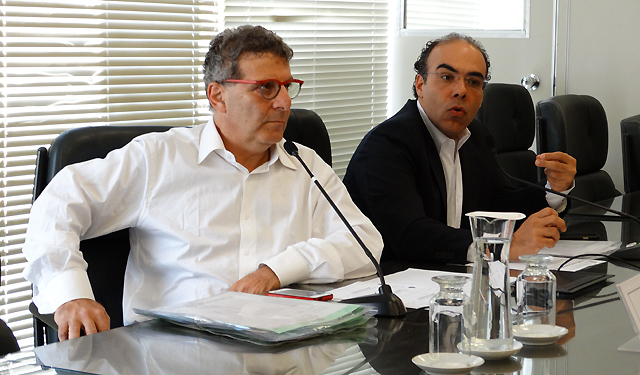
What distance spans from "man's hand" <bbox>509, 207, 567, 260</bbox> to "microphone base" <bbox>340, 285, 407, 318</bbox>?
0.61 m

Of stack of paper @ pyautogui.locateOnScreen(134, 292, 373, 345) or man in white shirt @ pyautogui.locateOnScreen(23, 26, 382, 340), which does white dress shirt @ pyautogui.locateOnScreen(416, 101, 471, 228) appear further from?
stack of paper @ pyautogui.locateOnScreen(134, 292, 373, 345)

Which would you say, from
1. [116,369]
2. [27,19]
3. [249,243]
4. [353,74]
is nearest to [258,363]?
[116,369]

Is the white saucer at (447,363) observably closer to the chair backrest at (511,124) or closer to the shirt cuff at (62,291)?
the shirt cuff at (62,291)

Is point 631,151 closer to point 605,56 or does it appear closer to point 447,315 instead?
point 605,56

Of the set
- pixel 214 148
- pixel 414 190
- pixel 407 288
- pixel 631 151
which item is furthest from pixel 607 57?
pixel 407 288

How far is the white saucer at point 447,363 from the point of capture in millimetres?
949

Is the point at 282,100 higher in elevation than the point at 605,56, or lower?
lower

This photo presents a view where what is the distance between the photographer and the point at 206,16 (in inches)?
127

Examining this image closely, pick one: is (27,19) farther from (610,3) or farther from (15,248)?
(610,3)

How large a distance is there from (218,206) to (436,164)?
71cm

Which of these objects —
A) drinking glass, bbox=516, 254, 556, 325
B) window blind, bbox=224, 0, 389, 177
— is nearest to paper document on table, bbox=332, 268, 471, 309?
drinking glass, bbox=516, 254, 556, 325

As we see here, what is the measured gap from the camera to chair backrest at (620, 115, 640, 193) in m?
3.15

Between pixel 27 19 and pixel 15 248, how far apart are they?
78 cm

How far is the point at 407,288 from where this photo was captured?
1.49 m
